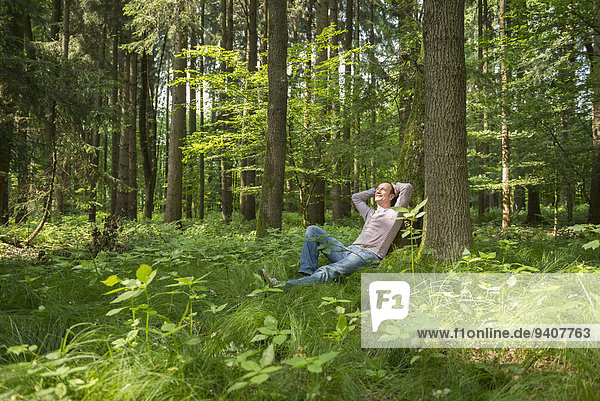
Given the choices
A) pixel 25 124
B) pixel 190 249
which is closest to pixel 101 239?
pixel 190 249

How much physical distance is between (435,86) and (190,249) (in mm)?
3754

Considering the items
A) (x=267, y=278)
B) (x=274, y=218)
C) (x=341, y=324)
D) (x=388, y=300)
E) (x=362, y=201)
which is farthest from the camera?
(x=274, y=218)

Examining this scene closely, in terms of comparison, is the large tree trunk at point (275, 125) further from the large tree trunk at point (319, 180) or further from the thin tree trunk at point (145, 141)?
the thin tree trunk at point (145, 141)

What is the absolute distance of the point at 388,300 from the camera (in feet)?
7.82

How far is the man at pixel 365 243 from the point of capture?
3.45m

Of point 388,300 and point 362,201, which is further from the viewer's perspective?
point 362,201

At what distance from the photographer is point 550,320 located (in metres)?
1.97

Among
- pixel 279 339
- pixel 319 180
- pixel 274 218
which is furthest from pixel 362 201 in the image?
pixel 319 180

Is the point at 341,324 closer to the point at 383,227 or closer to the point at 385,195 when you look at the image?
the point at 383,227

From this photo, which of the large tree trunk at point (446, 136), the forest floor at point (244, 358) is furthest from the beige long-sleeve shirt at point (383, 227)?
the forest floor at point (244, 358)

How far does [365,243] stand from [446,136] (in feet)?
4.87

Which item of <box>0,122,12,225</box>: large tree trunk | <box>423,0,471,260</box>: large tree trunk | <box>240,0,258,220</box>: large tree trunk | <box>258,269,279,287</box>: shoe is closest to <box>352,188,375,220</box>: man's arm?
<box>423,0,471,260</box>: large tree trunk

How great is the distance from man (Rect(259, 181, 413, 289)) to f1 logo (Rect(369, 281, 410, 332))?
64 cm

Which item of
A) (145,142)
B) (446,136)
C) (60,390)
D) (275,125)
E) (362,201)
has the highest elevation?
(145,142)
